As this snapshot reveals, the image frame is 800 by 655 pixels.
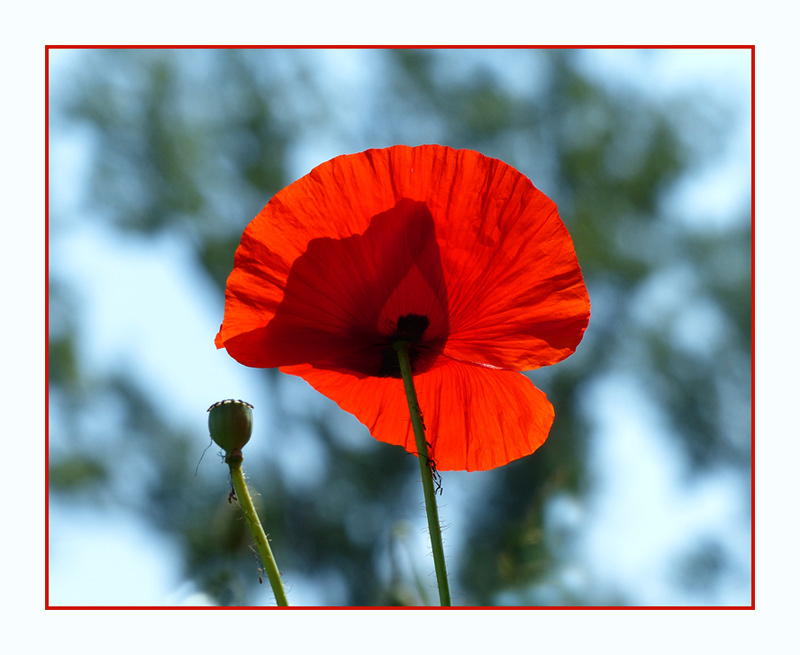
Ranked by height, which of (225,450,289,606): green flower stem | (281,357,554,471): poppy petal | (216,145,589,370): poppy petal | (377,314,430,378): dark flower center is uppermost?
(216,145,589,370): poppy petal

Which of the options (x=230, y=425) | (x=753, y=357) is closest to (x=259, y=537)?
(x=230, y=425)

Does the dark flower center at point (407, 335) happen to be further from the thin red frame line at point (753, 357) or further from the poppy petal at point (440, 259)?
the thin red frame line at point (753, 357)

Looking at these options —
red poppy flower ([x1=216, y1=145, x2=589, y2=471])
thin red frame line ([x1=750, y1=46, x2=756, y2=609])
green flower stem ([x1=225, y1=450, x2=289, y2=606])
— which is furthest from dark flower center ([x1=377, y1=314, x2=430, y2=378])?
thin red frame line ([x1=750, y1=46, x2=756, y2=609])

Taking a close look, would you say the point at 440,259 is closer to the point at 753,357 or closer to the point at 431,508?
the point at 431,508

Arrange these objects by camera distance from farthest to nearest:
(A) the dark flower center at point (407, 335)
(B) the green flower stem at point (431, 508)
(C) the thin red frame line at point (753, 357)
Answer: (C) the thin red frame line at point (753, 357) → (A) the dark flower center at point (407, 335) → (B) the green flower stem at point (431, 508)

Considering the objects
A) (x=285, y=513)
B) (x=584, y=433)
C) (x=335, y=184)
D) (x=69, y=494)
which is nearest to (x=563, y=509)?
(x=584, y=433)

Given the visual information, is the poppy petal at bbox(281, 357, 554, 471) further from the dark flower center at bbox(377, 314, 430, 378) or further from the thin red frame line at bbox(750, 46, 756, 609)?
the thin red frame line at bbox(750, 46, 756, 609)

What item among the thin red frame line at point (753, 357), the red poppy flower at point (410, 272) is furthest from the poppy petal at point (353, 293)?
the thin red frame line at point (753, 357)
